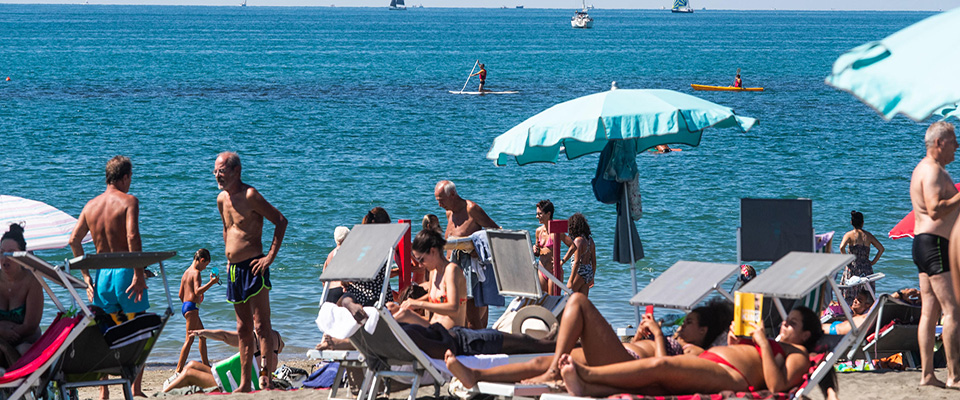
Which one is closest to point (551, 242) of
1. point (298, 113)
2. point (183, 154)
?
point (183, 154)

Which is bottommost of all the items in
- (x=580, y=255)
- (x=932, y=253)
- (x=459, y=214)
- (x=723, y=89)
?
(x=723, y=89)

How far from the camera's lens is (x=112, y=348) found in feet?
18.0

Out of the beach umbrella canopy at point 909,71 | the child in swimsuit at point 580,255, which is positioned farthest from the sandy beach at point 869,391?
the beach umbrella canopy at point 909,71

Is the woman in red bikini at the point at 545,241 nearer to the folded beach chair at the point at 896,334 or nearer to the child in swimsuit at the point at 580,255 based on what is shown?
the child in swimsuit at the point at 580,255

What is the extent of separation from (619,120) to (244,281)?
8.36 feet

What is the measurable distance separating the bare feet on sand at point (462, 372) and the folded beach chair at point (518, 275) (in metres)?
1.11

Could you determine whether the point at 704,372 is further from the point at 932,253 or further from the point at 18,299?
the point at 18,299

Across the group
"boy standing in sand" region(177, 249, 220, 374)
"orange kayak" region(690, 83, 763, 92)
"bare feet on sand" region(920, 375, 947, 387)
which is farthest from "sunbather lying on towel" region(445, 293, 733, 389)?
"orange kayak" region(690, 83, 763, 92)

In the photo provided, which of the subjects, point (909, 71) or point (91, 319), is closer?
point (909, 71)

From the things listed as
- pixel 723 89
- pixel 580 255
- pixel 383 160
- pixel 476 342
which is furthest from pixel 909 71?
pixel 723 89

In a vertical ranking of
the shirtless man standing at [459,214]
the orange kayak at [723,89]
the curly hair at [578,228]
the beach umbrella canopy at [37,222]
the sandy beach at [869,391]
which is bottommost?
the orange kayak at [723,89]

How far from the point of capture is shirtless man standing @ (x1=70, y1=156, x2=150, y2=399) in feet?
20.3

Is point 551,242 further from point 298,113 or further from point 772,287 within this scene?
point 298,113

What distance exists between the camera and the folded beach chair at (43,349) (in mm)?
5059
